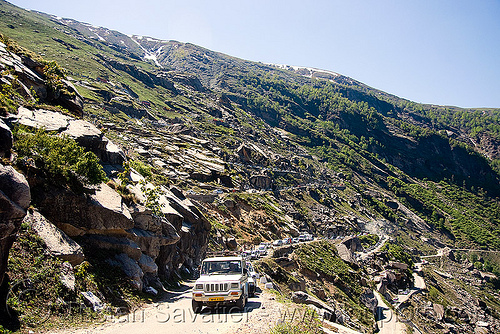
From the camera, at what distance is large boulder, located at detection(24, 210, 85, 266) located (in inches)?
507

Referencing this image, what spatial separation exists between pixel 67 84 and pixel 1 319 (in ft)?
99.0

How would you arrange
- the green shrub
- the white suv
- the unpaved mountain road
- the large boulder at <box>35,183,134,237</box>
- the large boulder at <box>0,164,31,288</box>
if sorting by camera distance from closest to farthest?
the large boulder at <box>0,164,31,288</box> → the unpaved mountain road → the white suv → the large boulder at <box>35,183,134,237</box> → the green shrub

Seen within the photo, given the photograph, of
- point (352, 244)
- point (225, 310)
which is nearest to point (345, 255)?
point (352, 244)

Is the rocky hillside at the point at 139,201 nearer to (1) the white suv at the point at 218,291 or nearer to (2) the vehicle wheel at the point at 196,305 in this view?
(2) the vehicle wheel at the point at 196,305

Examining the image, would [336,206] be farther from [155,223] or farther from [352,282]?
[155,223]

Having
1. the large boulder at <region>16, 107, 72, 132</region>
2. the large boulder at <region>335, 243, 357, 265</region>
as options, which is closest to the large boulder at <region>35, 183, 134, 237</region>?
the large boulder at <region>16, 107, 72, 132</region>

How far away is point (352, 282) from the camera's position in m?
54.9

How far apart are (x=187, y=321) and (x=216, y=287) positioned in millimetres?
1959

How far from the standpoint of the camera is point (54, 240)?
43.3ft

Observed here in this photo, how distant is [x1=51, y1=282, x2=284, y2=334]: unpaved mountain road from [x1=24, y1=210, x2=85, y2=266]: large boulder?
3.03m

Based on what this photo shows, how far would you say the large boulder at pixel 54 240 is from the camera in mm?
12883

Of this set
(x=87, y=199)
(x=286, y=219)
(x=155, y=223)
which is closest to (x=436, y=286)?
(x=286, y=219)

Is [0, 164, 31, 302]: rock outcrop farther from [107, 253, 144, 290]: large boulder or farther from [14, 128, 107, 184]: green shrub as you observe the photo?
[107, 253, 144, 290]: large boulder

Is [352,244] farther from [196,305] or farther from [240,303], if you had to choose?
[196,305]
